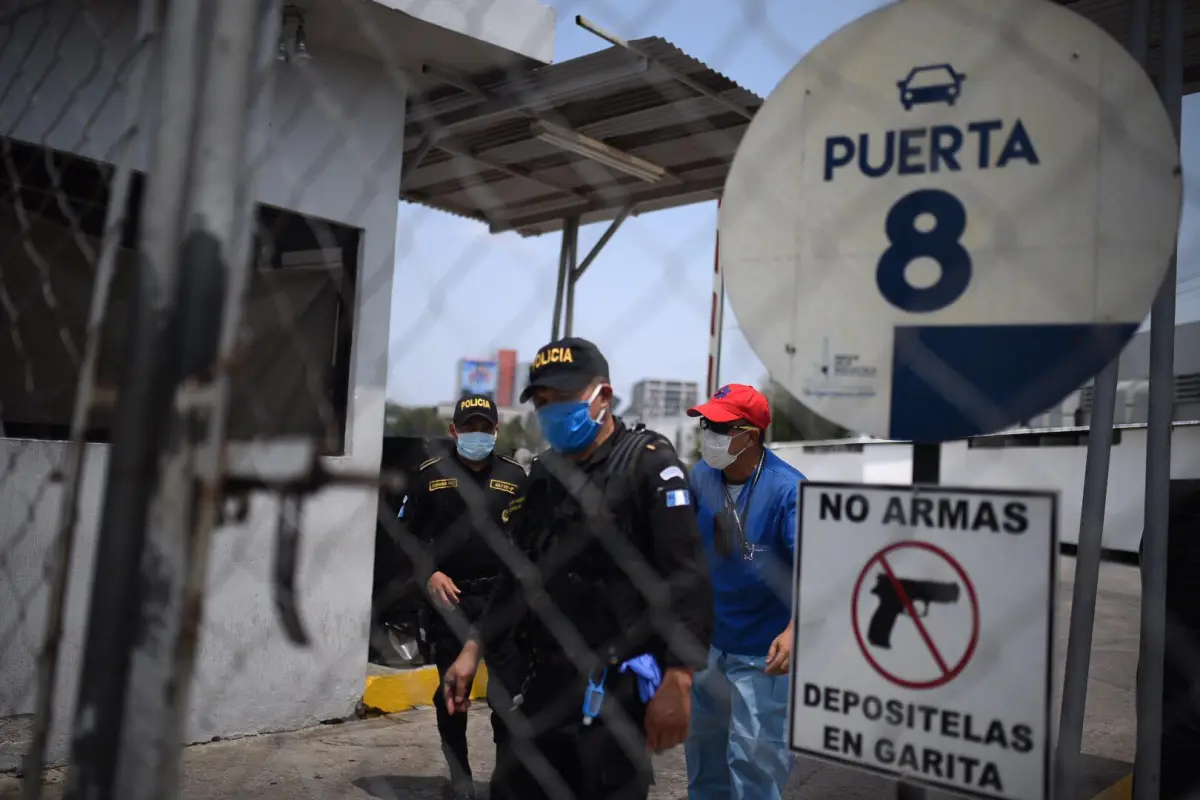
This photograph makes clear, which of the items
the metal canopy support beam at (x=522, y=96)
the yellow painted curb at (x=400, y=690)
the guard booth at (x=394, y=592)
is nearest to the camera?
the metal canopy support beam at (x=522, y=96)

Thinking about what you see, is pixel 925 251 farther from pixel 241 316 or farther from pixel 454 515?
pixel 454 515

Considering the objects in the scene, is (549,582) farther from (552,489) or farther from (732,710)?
(732,710)

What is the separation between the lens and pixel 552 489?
2.65m

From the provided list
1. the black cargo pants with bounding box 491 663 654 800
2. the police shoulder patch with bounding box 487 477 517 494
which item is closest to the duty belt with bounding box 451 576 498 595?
the police shoulder patch with bounding box 487 477 517 494

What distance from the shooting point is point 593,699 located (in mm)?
2539

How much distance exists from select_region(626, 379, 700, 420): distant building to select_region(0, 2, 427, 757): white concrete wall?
7.27 ft

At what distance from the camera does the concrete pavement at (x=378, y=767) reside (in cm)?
404

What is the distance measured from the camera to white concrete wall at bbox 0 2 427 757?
375 cm

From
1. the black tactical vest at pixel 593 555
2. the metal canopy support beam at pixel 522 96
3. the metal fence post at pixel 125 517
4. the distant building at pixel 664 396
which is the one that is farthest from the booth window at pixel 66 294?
the metal fence post at pixel 125 517

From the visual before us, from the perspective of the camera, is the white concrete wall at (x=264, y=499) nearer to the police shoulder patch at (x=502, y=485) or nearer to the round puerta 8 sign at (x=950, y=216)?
the police shoulder patch at (x=502, y=485)

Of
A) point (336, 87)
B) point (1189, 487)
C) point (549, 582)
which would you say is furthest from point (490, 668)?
point (336, 87)

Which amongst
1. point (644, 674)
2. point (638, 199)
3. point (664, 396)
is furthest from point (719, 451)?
point (638, 199)

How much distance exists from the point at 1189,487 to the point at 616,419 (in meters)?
1.77

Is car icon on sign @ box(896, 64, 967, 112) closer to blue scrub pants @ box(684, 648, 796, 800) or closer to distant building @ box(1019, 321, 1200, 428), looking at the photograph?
distant building @ box(1019, 321, 1200, 428)
